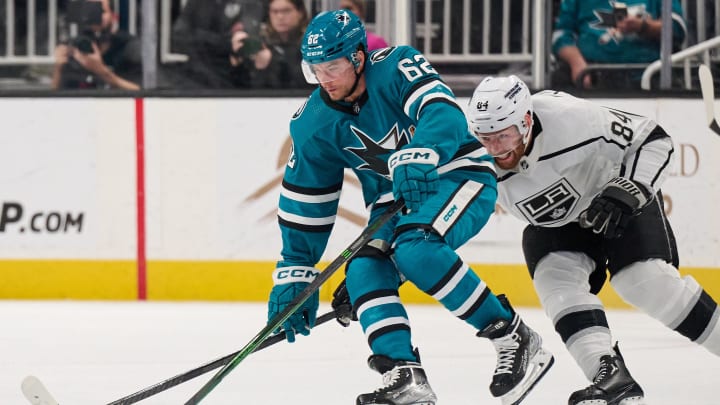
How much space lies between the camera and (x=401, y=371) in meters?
2.81

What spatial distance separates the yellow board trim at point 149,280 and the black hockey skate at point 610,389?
7.53 feet

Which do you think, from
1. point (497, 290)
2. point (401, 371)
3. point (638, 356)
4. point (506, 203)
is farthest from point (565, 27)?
point (401, 371)

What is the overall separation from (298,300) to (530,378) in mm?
589

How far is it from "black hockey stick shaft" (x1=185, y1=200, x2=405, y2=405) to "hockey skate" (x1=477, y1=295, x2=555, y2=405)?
34cm

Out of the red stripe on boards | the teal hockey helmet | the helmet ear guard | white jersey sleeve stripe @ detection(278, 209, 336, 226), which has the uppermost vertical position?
the teal hockey helmet

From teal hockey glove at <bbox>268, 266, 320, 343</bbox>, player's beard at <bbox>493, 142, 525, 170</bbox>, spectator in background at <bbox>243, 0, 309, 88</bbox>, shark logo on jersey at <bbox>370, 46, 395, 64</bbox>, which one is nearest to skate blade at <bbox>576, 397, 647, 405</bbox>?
player's beard at <bbox>493, 142, 525, 170</bbox>

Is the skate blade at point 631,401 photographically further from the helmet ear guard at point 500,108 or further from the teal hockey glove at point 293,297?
the teal hockey glove at point 293,297

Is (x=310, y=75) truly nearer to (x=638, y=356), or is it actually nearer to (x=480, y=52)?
(x=638, y=356)

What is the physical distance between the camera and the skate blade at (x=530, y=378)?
9.78 ft

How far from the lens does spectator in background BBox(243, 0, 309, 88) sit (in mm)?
5402

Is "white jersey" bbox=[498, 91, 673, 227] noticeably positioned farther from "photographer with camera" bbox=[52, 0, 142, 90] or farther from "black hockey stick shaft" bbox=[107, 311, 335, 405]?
"photographer with camera" bbox=[52, 0, 142, 90]

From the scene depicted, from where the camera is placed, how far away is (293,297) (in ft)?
10.2

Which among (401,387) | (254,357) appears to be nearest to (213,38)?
(254,357)

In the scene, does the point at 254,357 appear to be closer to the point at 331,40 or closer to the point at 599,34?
the point at 331,40
